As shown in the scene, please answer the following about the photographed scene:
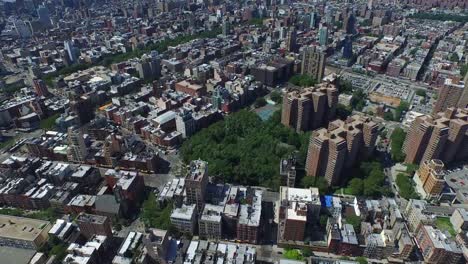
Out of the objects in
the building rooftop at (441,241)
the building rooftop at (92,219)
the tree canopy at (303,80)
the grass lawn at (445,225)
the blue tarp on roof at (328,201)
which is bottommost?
the grass lawn at (445,225)

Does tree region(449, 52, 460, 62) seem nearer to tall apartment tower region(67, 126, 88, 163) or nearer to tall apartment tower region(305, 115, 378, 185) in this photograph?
tall apartment tower region(305, 115, 378, 185)

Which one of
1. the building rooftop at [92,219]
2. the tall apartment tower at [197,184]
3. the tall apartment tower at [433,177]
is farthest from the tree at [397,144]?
the building rooftop at [92,219]

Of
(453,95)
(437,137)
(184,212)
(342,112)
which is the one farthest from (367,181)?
(453,95)

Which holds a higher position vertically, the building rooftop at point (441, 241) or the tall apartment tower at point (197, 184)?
the tall apartment tower at point (197, 184)

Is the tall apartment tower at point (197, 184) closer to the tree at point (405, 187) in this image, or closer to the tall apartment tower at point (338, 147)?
the tall apartment tower at point (338, 147)

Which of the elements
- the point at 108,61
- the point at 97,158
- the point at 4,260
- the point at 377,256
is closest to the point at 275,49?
the point at 108,61

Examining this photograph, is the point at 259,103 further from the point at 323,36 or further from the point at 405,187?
the point at 323,36

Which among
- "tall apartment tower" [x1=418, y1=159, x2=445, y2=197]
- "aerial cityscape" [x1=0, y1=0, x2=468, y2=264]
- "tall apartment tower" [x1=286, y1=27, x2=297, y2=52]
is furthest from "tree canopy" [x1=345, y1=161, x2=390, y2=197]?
"tall apartment tower" [x1=286, y1=27, x2=297, y2=52]
